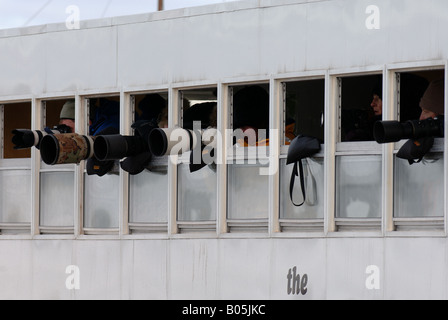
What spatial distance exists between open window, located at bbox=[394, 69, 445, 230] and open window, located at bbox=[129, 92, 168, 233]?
333cm

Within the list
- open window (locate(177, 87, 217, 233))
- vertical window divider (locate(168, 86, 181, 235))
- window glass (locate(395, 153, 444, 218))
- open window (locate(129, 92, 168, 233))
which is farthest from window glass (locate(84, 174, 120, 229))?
window glass (locate(395, 153, 444, 218))

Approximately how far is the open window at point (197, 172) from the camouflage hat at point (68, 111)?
6.03 ft

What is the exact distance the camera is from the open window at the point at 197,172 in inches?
667

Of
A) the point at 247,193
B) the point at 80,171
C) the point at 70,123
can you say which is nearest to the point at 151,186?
the point at 80,171

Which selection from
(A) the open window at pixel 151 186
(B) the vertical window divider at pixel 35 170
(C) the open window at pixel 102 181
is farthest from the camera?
(B) the vertical window divider at pixel 35 170

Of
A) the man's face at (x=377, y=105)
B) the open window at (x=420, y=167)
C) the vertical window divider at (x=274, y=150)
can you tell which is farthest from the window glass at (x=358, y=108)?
the vertical window divider at (x=274, y=150)

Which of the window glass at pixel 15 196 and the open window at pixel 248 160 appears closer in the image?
the open window at pixel 248 160

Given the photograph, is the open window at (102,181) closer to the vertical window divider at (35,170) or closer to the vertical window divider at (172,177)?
the vertical window divider at (35,170)

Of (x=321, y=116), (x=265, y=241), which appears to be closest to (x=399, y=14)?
(x=321, y=116)

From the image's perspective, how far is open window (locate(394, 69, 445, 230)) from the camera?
15141 mm

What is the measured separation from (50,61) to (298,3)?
406cm

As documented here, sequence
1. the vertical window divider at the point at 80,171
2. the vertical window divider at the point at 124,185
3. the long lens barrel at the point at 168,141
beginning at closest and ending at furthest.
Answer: the long lens barrel at the point at 168,141
the vertical window divider at the point at 124,185
the vertical window divider at the point at 80,171

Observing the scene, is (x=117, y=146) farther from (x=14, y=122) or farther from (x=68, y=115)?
(x=14, y=122)

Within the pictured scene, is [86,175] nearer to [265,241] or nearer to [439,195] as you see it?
[265,241]
